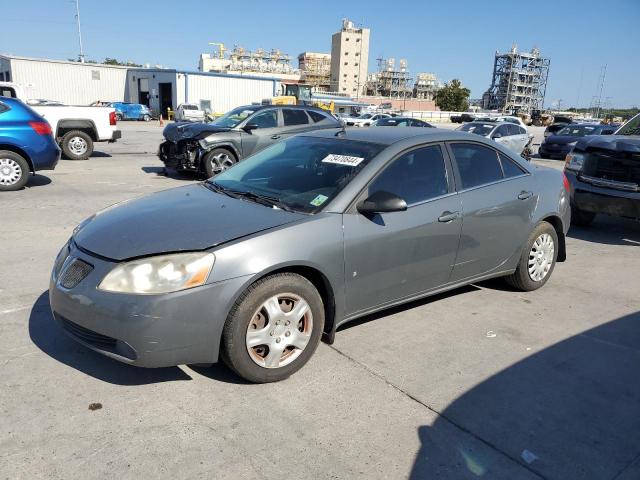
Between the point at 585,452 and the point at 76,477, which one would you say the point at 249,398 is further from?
the point at 585,452

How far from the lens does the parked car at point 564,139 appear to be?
20.5m

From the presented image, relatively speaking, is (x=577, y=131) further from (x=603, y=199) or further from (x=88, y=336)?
(x=88, y=336)

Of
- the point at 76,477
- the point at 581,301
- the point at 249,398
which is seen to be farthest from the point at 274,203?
the point at 581,301

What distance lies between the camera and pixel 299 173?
13.0ft

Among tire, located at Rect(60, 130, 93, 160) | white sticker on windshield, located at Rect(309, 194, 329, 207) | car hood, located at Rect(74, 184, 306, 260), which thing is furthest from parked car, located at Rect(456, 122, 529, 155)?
car hood, located at Rect(74, 184, 306, 260)

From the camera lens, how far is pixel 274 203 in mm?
3590

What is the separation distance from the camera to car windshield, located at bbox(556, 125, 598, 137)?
844 inches

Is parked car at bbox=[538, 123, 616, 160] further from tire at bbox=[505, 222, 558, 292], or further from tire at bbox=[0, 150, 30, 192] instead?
tire at bbox=[0, 150, 30, 192]

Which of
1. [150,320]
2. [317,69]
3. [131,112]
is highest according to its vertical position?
[317,69]

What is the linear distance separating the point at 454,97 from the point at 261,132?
102 metres

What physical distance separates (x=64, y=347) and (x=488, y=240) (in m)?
3.39

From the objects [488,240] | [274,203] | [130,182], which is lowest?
[130,182]

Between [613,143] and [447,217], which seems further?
[613,143]

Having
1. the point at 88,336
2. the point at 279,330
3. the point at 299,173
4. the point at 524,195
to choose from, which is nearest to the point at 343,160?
the point at 299,173
